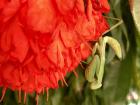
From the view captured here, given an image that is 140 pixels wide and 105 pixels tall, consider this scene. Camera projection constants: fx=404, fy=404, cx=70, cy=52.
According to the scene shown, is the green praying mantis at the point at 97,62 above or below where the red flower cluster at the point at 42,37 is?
below

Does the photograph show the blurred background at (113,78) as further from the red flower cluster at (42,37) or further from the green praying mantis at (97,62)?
the red flower cluster at (42,37)

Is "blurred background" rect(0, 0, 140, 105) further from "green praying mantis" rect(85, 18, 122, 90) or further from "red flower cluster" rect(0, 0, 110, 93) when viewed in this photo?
"red flower cluster" rect(0, 0, 110, 93)

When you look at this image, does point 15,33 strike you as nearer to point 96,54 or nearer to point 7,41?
point 7,41

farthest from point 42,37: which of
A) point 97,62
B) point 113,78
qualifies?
point 113,78

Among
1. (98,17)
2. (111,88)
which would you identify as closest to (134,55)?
(111,88)

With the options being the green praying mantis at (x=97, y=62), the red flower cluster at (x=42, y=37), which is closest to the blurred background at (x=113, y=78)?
the green praying mantis at (x=97, y=62)

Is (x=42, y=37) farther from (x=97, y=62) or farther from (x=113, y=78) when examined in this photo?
(x=113, y=78)

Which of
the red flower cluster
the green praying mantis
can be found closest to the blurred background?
the green praying mantis
